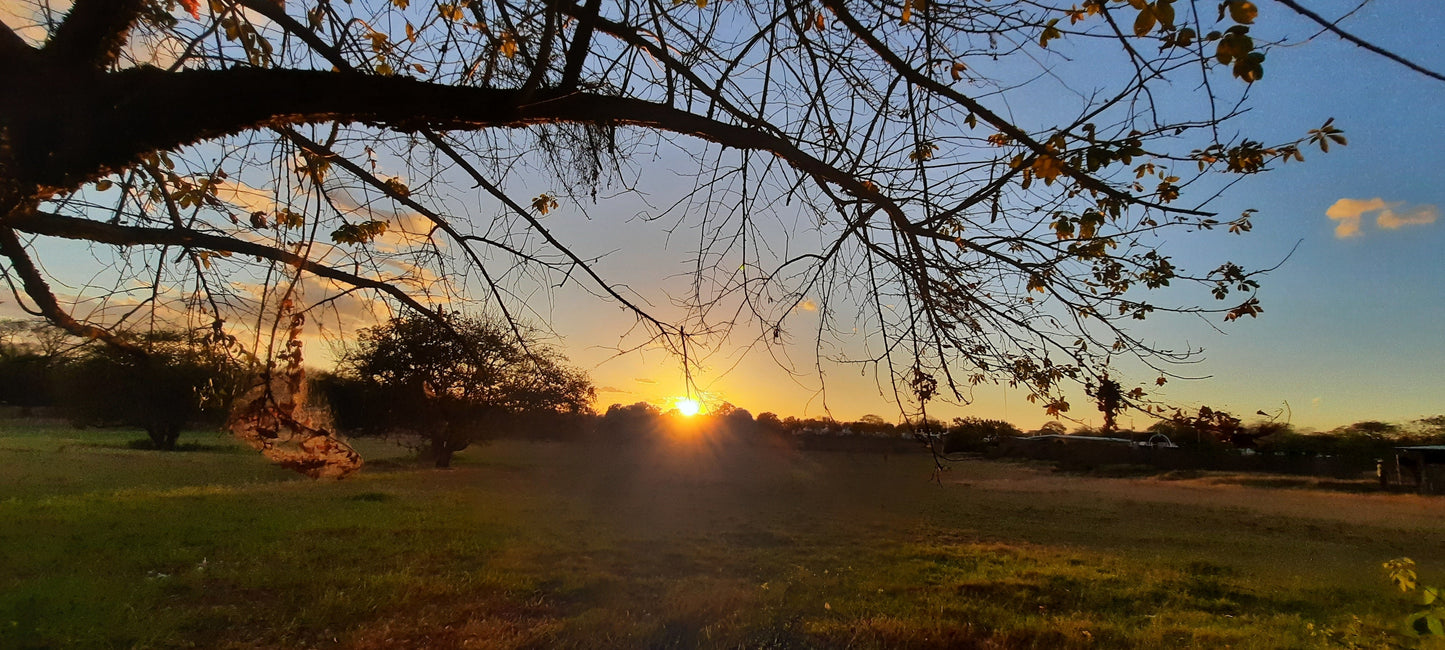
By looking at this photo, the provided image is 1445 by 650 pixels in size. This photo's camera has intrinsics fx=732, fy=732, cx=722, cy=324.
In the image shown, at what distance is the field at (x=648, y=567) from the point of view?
20.9 feet

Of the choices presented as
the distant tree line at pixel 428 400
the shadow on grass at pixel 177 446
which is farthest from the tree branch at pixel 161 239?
the shadow on grass at pixel 177 446

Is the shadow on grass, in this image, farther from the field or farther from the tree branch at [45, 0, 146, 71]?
the tree branch at [45, 0, 146, 71]

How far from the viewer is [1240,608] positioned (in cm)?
862

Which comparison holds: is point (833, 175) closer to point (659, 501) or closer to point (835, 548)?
point (835, 548)

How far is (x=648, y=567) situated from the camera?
30.7ft

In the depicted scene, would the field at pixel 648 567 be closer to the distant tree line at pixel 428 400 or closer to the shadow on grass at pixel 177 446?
the distant tree line at pixel 428 400

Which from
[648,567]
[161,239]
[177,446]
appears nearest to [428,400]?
[648,567]

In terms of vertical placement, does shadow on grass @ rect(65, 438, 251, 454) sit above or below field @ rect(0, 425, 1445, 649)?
below

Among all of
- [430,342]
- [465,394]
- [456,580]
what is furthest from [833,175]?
[456,580]

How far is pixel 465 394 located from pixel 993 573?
295 inches

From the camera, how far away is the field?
6.38m

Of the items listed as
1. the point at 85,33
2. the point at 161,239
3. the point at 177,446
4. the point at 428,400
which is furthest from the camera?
the point at 177,446

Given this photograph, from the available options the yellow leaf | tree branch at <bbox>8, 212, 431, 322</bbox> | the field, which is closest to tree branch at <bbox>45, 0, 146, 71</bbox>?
tree branch at <bbox>8, 212, 431, 322</bbox>

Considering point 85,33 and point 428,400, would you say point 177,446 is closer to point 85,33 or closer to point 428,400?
point 428,400
